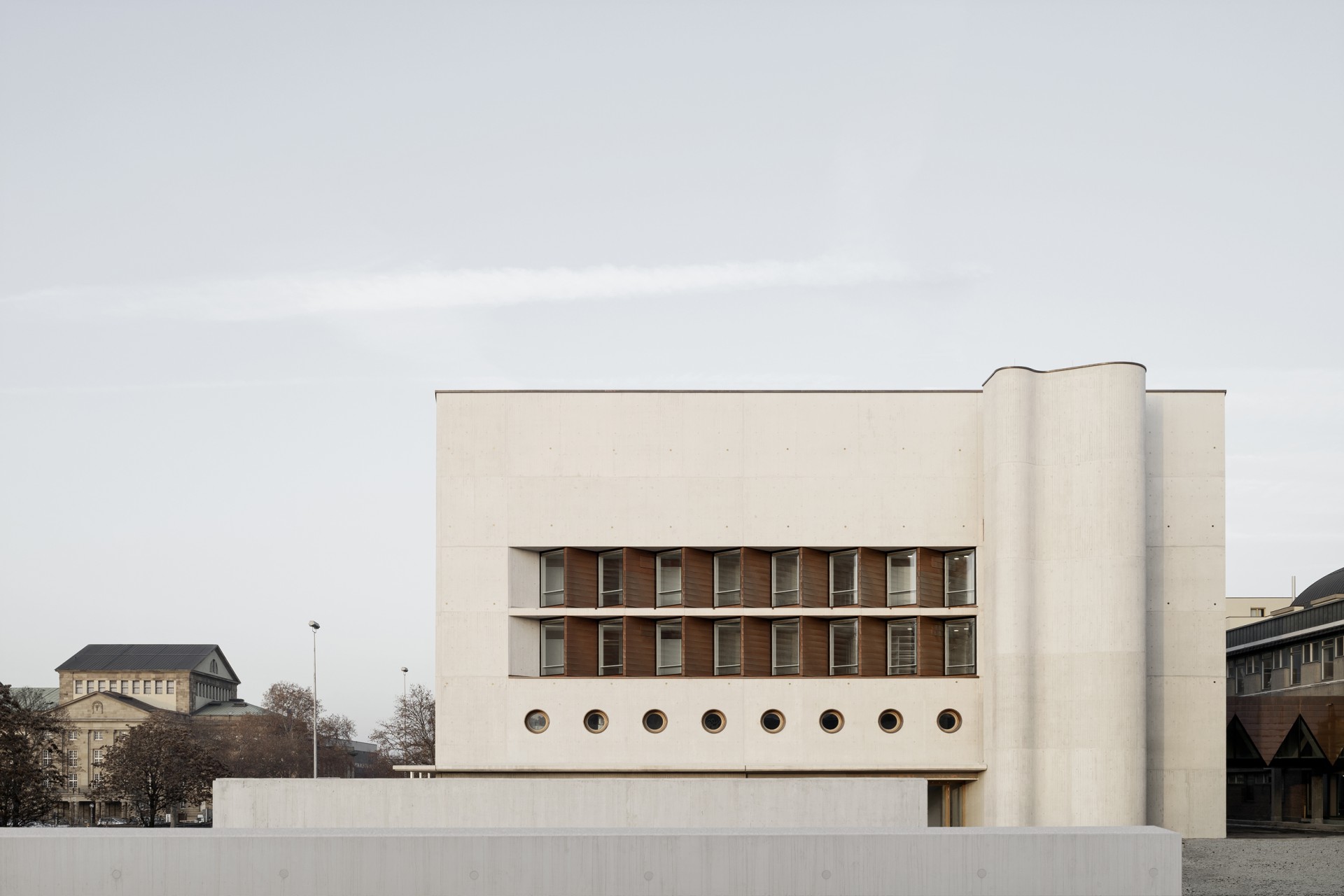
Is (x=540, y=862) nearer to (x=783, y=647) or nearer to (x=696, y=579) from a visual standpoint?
(x=696, y=579)

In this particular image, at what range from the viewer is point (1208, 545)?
31.3 m

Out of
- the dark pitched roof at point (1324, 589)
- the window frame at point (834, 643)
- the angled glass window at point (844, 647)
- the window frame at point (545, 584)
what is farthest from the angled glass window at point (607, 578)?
the dark pitched roof at point (1324, 589)

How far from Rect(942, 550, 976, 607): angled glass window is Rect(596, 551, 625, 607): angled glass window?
8.63 metres

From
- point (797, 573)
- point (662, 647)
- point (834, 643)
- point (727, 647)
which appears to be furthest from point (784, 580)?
point (662, 647)

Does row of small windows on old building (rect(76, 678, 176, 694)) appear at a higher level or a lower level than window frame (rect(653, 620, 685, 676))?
lower

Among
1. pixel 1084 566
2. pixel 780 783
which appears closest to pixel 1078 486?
pixel 1084 566

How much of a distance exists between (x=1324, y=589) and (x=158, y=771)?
240 ft

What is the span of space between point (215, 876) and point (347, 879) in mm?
2034

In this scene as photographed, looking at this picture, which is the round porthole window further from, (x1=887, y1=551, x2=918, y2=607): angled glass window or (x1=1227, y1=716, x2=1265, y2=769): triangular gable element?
(x1=1227, y1=716, x2=1265, y2=769): triangular gable element

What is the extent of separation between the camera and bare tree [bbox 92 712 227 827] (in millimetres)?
80250

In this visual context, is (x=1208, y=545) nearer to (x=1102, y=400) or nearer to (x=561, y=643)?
A: (x=1102, y=400)

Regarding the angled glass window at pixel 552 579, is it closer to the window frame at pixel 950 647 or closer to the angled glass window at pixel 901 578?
the angled glass window at pixel 901 578

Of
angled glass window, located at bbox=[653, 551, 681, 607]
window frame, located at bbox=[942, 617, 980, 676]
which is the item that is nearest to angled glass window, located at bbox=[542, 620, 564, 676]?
angled glass window, located at bbox=[653, 551, 681, 607]

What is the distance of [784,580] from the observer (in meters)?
32.3
